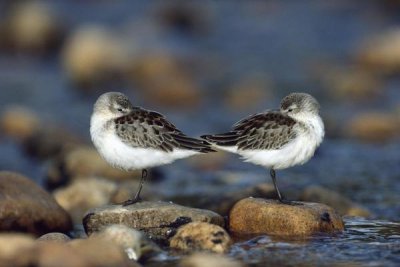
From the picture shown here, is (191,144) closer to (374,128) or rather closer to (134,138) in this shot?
(134,138)

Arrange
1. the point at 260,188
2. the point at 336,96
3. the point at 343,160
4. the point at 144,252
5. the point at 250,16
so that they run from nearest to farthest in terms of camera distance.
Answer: the point at 144,252, the point at 260,188, the point at 343,160, the point at 336,96, the point at 250,16

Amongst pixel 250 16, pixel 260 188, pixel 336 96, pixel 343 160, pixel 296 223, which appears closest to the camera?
pixel 296 223

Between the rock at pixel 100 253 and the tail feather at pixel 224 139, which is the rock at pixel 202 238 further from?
the tail feather at pixel 224 139

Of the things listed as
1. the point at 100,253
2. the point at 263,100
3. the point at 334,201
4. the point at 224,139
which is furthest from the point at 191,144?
the point at 263,100

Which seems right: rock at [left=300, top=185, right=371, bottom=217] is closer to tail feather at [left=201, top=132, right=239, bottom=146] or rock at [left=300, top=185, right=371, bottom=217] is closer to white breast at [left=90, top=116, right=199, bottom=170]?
tail feather at [left=201, top=132, right=239, bottom=146]

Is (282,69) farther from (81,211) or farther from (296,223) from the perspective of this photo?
(296,223)

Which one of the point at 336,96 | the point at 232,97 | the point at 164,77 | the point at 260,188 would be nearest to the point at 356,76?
the point at 336,96

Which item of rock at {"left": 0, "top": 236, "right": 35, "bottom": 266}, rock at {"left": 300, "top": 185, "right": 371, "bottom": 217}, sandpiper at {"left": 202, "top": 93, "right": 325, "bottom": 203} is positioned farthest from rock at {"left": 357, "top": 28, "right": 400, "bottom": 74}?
rock at {"left": 0, "top": 236, "right": 35, "bottom": 266}
